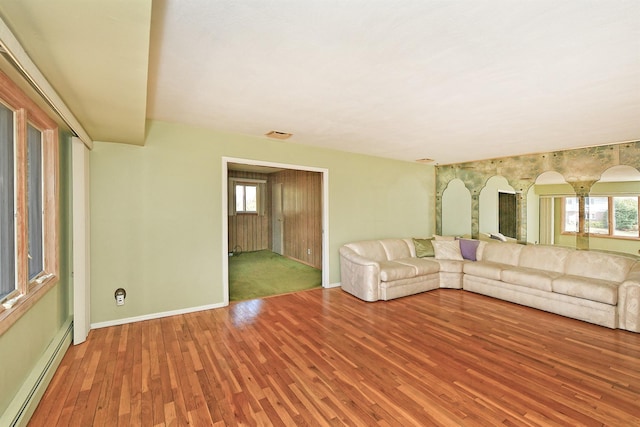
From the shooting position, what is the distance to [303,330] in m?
3.15

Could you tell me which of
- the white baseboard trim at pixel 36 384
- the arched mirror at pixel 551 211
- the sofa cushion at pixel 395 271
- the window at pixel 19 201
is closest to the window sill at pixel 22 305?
the window at pixel 19 201

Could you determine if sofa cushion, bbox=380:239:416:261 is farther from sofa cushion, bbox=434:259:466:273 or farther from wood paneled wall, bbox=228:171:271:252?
wood paneled wall, bbox=228:171:271:252

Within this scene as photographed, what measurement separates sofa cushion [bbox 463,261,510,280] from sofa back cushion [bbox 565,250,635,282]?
82cm

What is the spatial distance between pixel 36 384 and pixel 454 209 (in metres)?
6.98

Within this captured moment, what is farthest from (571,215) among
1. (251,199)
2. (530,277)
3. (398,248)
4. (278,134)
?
(251,199)

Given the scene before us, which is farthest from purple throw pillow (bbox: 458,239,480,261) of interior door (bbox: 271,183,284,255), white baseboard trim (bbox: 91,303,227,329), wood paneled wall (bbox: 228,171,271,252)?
wood paneled wall (bbox: 228,171,271,252)

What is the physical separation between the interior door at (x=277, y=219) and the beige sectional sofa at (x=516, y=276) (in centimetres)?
377

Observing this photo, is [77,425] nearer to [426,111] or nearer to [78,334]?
[78,334]

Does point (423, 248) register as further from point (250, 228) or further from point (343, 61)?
point (250, 228)

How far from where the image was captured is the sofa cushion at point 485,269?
433cm

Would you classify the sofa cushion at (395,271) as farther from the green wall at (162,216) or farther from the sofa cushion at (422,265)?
the green wall at (162,216)

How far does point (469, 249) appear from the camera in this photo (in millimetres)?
5176

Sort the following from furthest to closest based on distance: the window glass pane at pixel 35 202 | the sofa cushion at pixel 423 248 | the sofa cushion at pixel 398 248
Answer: the sofa cushion at pixel 423 248
the sofa cushion at pixel 398 248
the window glass pane at pixel 35 202

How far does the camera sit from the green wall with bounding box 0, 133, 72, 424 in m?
1.71
